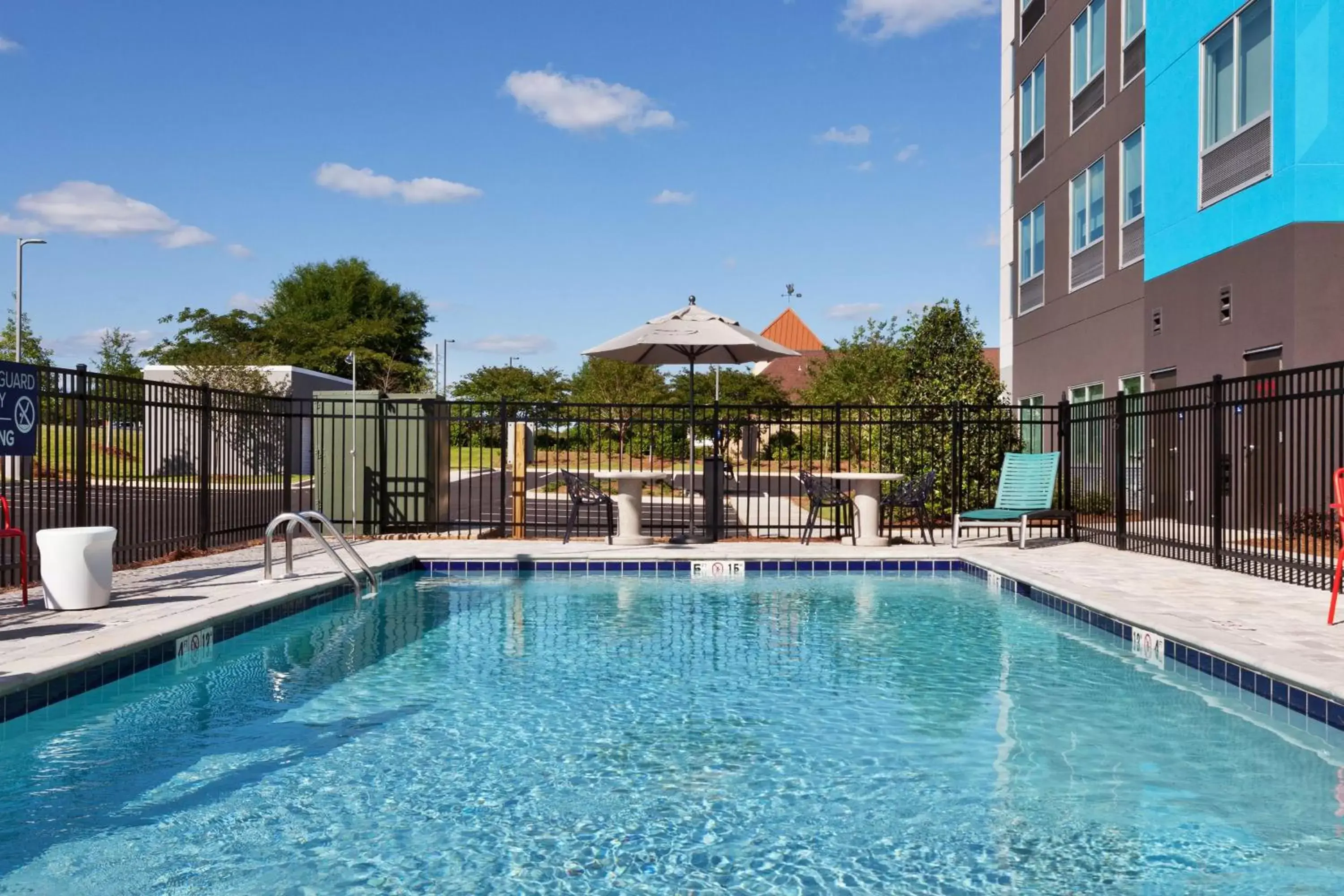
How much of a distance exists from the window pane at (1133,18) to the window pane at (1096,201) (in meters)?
1.99

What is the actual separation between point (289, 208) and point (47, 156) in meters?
6.38

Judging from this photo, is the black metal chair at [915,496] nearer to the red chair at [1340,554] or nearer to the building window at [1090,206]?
the red chair at [1340,554]

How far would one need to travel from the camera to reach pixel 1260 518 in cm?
931

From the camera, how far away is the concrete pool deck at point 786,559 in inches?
211

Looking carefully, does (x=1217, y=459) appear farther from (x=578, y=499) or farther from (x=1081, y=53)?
→ (x=1081, y=53)

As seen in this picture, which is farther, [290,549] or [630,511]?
[630,511]

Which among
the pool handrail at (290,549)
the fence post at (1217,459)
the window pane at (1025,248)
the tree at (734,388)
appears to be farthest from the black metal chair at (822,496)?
the tree at (734,388)

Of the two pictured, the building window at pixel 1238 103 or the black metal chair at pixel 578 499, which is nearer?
the black metal chair at pixel 578 499

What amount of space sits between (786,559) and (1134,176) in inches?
380

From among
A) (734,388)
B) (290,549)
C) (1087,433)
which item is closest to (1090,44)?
(1087,433)

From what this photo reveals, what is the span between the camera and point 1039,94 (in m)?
20.5

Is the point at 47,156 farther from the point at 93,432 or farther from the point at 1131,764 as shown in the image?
the point at 1131,764

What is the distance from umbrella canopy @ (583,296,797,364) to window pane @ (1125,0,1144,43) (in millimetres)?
7589

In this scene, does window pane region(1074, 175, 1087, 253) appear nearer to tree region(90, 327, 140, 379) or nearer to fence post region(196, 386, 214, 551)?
fence post region(196, 386, 214, 551)
